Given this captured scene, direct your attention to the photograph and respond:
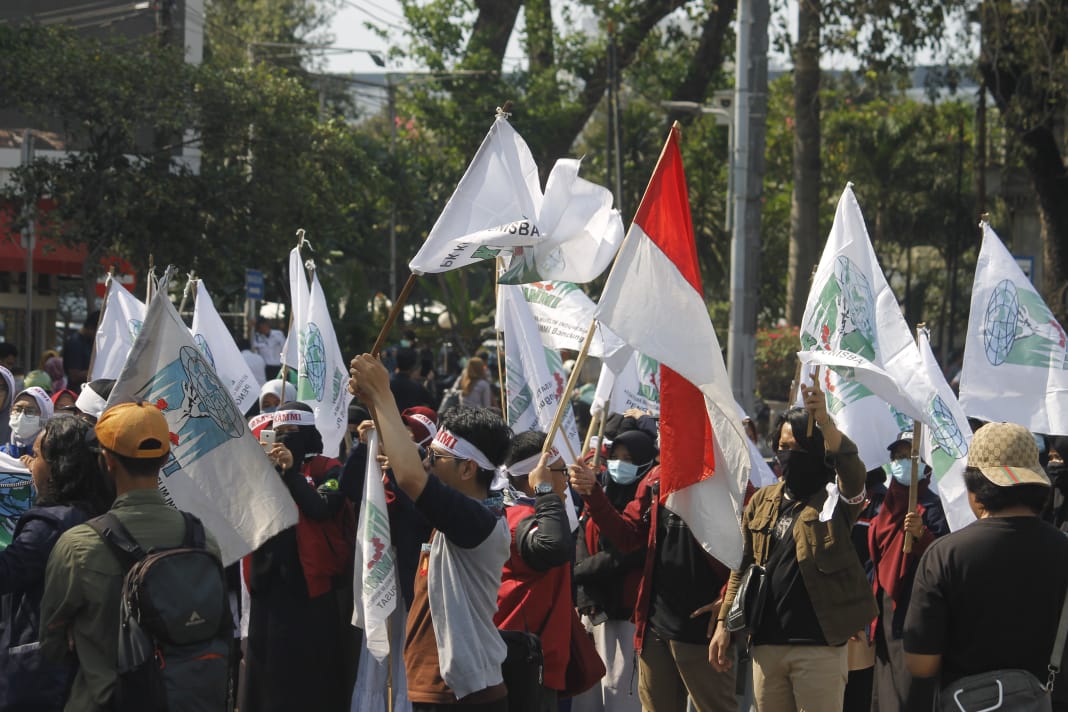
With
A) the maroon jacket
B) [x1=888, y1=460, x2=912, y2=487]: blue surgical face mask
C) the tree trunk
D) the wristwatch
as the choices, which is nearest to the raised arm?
the wristwatch

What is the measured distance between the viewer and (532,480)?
555 cm

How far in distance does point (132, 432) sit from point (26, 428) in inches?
146

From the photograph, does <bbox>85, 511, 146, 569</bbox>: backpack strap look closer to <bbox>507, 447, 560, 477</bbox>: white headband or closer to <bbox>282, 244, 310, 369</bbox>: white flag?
<bbox>507, 447, 560, 477</bbox>: white headband

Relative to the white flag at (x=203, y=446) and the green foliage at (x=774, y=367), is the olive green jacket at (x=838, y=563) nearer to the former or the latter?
the white flag at (x=203, y=446)

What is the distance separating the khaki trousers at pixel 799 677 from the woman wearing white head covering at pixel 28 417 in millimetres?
3927

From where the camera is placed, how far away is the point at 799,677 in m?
5.85

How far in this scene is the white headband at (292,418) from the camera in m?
6.65

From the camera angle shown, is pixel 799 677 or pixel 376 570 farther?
pixel 799 677

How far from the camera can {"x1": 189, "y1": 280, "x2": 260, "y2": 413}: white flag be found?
9.01 m

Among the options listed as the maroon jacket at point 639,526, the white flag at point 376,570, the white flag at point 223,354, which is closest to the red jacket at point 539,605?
the maroon jacket at point 639,526

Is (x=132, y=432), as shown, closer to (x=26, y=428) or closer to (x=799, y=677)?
(x=799, y=677)

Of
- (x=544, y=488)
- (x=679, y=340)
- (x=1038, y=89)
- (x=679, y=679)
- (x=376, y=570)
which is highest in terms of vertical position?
(x=1038, y=89)

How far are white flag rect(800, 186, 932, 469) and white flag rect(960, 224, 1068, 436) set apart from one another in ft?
1.93

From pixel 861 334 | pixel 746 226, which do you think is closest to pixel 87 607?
pixel 861 334
